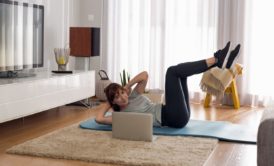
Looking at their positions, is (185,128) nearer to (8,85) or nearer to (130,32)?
(8,85)

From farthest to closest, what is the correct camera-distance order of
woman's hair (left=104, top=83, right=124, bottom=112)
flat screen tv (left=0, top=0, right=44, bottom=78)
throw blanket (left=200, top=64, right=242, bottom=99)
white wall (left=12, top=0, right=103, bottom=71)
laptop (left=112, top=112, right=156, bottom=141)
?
white wall (left=12, top=0, right=103, bottom=71), throw blanket (left=200, top=64, right=242, bottom=99), flat screen tv (left=0, top=0, right=44, bottom=78), woman's hair (left=104, top=83, right=124, bottom=112), laptop (left=112, top=112, right=156, bottom=141)

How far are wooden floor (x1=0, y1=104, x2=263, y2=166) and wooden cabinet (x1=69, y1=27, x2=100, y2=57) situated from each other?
78 centimetres

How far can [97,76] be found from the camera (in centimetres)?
Answer: 745

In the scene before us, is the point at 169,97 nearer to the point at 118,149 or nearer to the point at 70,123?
the point at 118,149

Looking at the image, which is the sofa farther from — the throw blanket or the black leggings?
the throw blanket

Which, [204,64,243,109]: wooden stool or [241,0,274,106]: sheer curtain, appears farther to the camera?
[241,0,274,106]: sheer curtain

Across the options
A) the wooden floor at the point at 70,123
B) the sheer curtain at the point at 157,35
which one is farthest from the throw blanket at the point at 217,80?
the sheer curtain at the point at 157,35

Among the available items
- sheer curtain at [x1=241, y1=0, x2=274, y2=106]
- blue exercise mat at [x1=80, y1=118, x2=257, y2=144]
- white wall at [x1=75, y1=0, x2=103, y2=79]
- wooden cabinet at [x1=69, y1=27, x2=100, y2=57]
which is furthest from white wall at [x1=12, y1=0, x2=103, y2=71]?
sheer curtain at [x1=241, y1=0, x2=274, y2=106]

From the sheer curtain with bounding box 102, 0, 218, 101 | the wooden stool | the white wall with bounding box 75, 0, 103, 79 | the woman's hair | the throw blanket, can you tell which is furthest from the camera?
the white wall with bounding box 75, 0, 103, 79

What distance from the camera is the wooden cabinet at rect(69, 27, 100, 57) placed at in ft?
21.1

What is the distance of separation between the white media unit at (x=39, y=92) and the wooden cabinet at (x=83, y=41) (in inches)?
15.8

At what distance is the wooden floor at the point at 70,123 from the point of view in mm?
3498

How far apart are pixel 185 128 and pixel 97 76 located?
3.08 meters

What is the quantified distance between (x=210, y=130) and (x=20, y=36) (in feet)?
7.60
